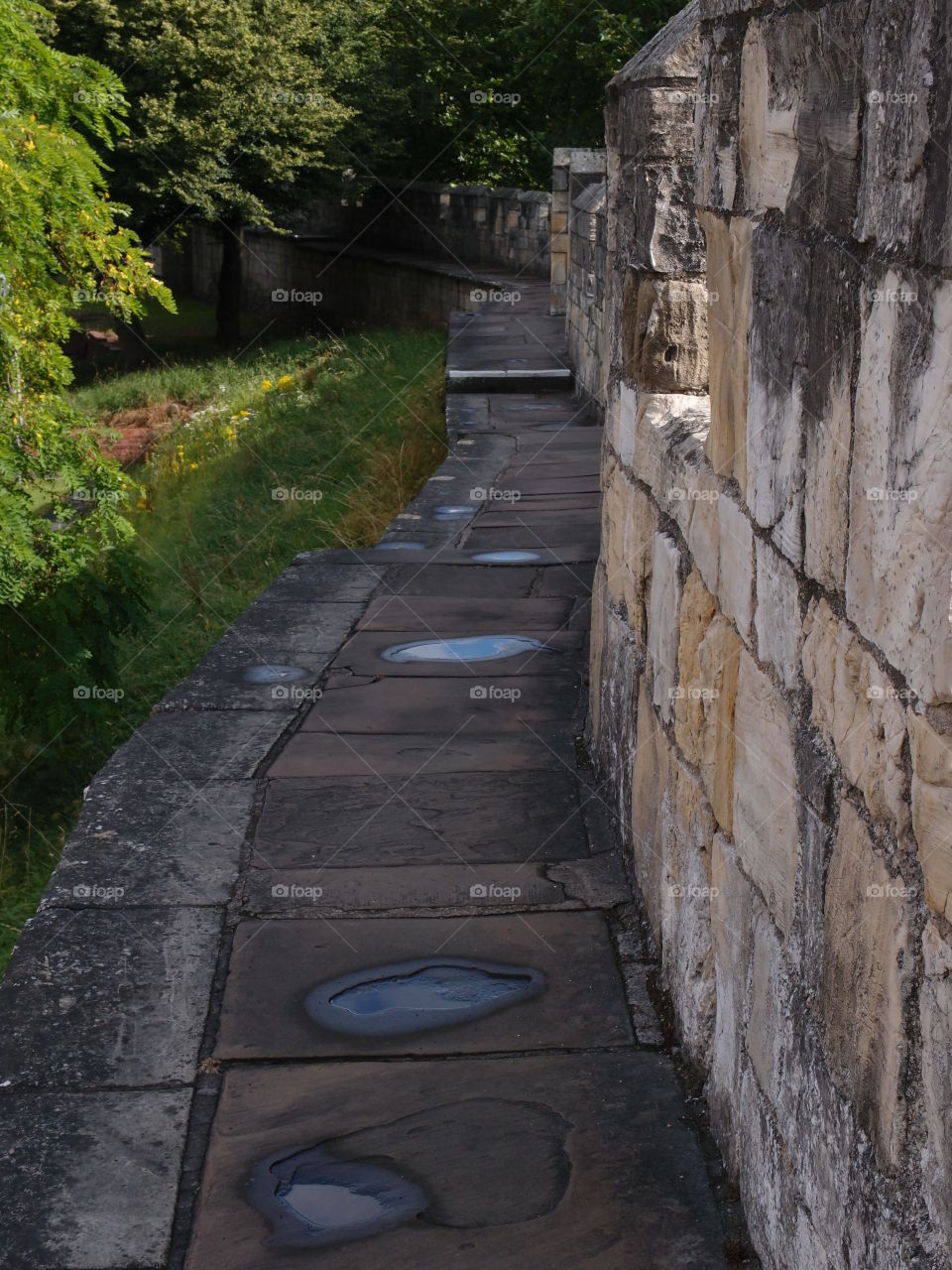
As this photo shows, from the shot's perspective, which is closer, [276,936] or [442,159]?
[276,936]

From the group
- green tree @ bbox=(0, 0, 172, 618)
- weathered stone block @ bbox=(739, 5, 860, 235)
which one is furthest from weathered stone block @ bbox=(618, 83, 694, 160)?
green tree @ bbox=(0, 0, 172, 618)

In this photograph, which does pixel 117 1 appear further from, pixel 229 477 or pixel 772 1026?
pixel 772 1026

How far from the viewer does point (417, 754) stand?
3.88 metres

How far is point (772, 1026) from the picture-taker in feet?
6.18

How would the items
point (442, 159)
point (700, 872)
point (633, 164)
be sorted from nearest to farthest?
1. point (700, 872)
2. point (633, 164)
3. point (442, 159)

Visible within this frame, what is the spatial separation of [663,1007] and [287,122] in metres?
17.1

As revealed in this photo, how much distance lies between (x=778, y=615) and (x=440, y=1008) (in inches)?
47.1

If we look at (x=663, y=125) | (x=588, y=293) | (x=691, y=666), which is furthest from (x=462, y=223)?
(x=691, y=666)

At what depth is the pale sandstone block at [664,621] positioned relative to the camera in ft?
8.57

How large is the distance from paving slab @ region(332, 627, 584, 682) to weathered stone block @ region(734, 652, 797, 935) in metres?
2.41

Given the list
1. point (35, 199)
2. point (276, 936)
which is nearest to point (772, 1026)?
point (276, 936)

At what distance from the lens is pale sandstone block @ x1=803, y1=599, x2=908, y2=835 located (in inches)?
55.4

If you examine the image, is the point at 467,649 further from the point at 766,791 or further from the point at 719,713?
the point at 766,791

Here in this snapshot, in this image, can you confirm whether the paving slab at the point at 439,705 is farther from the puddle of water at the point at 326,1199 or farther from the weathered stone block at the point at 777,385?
the weathered stone block at the point at 777,385
